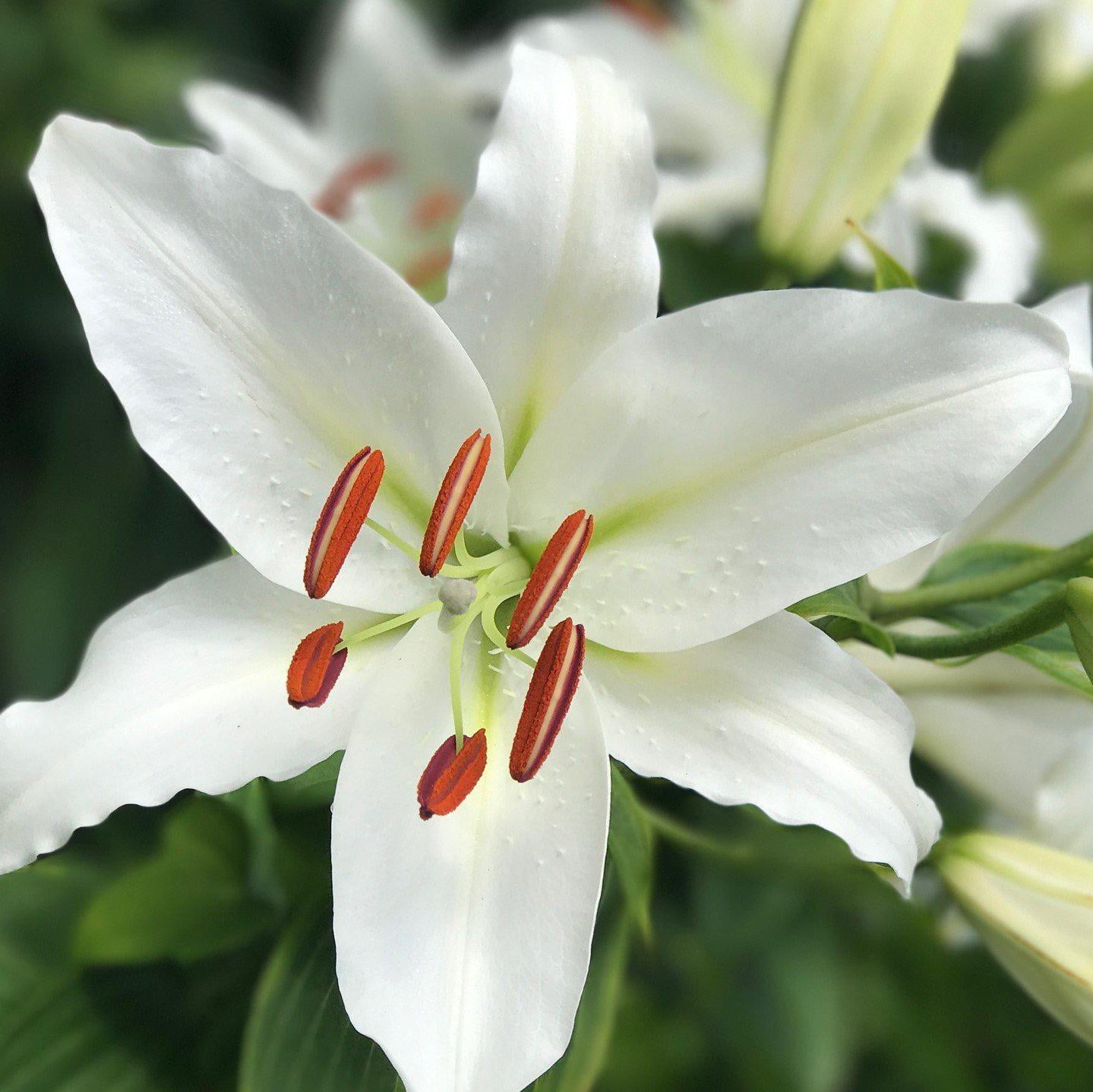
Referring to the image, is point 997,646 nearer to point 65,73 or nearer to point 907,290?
point 907,290

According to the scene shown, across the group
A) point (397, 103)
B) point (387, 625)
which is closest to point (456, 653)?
point (387, 625)

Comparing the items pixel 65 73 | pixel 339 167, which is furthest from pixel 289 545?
pixel 65 73

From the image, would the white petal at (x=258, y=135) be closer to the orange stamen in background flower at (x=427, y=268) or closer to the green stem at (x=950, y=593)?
the orange stamen in background flower at (x=427, y=268)

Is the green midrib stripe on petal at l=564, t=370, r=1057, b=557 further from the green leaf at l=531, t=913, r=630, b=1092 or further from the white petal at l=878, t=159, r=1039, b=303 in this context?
the white petal at l=878, t=159, r=1039, b=303

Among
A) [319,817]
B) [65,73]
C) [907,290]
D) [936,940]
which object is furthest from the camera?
[65,73]

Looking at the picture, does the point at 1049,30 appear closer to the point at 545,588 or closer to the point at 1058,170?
the point at 1058,170

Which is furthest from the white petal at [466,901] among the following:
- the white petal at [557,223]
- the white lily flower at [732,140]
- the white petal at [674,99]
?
the white petal at [674,99]

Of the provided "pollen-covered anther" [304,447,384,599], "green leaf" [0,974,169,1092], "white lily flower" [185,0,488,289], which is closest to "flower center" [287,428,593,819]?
"pollen-covered anther" [304,447,384,599]
